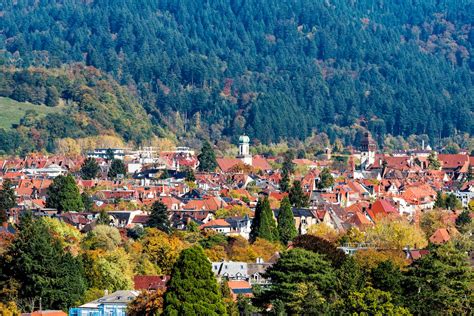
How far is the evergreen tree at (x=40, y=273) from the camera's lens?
46.7m

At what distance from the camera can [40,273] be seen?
4722cm

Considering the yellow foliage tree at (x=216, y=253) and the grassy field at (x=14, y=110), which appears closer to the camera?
the yellow foliage tree at (x=216, y=253)

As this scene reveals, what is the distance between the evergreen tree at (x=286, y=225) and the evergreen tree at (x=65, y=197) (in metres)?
13.7

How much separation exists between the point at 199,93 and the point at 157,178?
86.9 meters

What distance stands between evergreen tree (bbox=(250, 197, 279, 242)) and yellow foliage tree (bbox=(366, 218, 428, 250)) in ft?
15.7

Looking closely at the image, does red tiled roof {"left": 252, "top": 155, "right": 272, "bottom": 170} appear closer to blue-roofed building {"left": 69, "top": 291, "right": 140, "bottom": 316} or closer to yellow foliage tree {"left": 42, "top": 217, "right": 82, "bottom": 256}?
yellow foliage tree {"left": 42, "top": 217, "right": 82, "bottom": 256}

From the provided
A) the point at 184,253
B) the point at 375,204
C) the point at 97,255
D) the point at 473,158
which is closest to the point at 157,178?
the point at 375,204

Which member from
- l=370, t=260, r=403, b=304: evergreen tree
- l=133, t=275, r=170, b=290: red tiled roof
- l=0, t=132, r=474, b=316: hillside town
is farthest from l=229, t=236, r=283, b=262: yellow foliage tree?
l=370, t=260, r=403, b=304: evergreen tree

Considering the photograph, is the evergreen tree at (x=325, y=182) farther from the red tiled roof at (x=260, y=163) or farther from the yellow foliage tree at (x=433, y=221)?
the red tiled roof at (x=260, y=163)

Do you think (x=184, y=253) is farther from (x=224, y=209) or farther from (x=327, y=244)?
(x=224, y=209)

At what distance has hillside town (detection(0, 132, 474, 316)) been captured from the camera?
5656 cm

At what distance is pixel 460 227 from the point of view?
7412 cm

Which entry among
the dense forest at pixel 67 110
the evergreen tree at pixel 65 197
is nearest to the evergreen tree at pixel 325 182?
the evergreen tree at pixel 65 197

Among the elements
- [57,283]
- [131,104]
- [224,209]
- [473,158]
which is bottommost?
[57,283]
